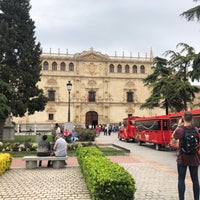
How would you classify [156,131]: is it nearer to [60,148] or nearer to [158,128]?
[158,128]

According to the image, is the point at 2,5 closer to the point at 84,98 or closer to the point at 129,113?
the point at 84,98

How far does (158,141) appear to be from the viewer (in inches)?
794

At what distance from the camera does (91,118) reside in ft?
191

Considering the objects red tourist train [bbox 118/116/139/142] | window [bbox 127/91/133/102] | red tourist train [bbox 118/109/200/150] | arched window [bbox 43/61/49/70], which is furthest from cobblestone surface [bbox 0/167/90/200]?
window [bbox 127/91/133/102]

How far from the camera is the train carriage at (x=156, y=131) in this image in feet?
64.0

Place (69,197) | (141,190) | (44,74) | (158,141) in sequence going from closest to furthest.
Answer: (69,197)
(141,190)
(158,141)
(44,74)

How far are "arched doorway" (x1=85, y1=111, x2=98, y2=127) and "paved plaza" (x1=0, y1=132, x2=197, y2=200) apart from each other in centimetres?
4622

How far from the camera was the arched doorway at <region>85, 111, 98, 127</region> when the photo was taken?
57.9 meters

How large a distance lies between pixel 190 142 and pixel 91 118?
2071 inches

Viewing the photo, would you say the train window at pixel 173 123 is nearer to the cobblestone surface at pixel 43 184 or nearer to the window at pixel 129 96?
the cobblestone surface at pixel 43 184

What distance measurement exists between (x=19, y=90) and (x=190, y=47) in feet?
53.6

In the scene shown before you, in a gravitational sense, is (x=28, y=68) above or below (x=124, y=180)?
above

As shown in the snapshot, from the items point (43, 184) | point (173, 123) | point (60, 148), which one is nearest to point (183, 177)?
point (43, 184)

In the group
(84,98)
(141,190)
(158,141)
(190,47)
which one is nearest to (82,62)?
(84,98)
